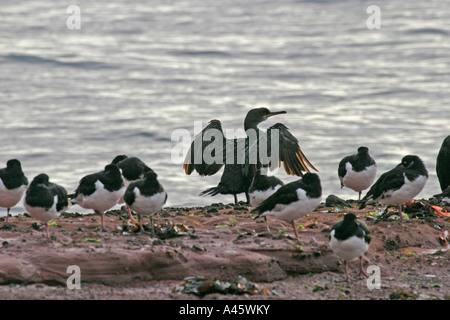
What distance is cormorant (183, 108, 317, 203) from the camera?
1328 centimetres

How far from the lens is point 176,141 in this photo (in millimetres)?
24266

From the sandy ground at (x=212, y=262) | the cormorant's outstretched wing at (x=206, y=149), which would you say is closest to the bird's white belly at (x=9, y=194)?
the sandy ground at (x=212, y=262)

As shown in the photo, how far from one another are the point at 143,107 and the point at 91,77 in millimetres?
4794

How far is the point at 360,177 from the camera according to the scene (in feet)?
44.9

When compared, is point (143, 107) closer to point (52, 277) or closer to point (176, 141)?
point (176, 141)

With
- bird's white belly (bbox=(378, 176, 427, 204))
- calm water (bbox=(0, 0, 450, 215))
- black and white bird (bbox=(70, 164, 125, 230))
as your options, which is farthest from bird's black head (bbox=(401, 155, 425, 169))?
calm water (bbox=(0, 0, 450, 215))

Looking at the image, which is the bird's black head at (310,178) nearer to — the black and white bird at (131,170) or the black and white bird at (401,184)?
the black and white bird at (401,184)

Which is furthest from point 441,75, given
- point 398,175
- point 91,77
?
point 398,175

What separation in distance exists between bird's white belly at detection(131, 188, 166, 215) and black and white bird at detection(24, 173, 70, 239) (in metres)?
0.93

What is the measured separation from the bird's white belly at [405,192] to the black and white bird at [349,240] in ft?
7.11

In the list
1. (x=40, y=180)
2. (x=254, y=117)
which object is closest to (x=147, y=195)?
(x=40, y=180)

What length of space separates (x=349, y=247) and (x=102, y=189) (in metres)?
3.38

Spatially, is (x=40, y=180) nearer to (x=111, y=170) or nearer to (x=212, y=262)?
(x=111, y=170)

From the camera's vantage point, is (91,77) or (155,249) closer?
(155,249)
